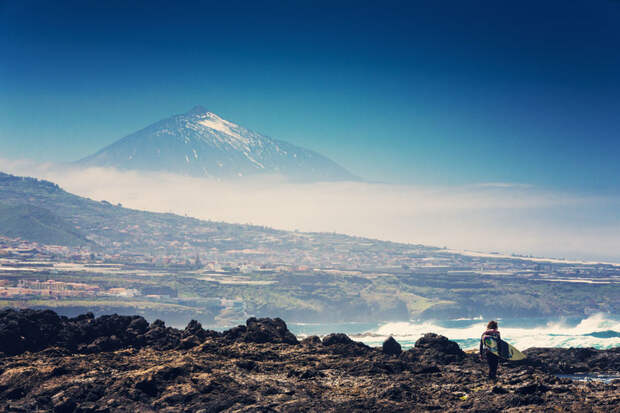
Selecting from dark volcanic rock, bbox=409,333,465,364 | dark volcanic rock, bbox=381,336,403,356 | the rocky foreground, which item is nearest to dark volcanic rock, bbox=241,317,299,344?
the rocky foreground

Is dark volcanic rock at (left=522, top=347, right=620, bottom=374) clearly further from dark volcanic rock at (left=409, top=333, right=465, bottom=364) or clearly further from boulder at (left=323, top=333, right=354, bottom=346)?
boulder at (left=323, top=333, right=354, bottom=346)

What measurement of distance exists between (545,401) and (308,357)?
12.1 m

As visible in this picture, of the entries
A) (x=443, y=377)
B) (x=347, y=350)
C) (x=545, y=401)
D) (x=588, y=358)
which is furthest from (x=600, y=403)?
(x=588, y=358)

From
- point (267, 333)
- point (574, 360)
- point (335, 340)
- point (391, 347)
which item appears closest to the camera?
point (391, 347)

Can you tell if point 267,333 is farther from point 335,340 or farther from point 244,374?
point 244,374

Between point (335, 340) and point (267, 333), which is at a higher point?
point (267, 333)

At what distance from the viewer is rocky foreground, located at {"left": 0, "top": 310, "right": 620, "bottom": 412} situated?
77.6ft

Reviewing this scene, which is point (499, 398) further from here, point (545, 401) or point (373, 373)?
point (373, 373)

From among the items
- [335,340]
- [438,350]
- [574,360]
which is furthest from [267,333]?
[574,360]

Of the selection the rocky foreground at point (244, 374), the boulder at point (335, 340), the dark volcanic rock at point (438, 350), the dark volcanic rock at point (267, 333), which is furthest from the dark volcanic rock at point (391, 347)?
the dark volcanic rock at point (267, 333)

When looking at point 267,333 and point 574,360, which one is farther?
point 574,360

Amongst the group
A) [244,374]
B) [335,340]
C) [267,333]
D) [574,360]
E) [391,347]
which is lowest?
[574,360]

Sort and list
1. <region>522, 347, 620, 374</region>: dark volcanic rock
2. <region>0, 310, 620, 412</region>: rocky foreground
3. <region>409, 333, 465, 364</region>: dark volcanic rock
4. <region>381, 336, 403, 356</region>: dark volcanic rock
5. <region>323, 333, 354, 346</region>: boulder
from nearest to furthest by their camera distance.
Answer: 1. <region>0, 310, 620, 412</region>: rocky foreground
2. <region>409, 333, 465, 364</region>: dark volcanic rock
3. <region>522, 347, 620, 374</region>: dark volcanic rock
4. <region>381, 336, 403, 356</region>: dark volcanic rock
5. <region>323, 333, 354, 346</region>: boulder

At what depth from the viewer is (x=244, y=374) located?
27.3 meters
